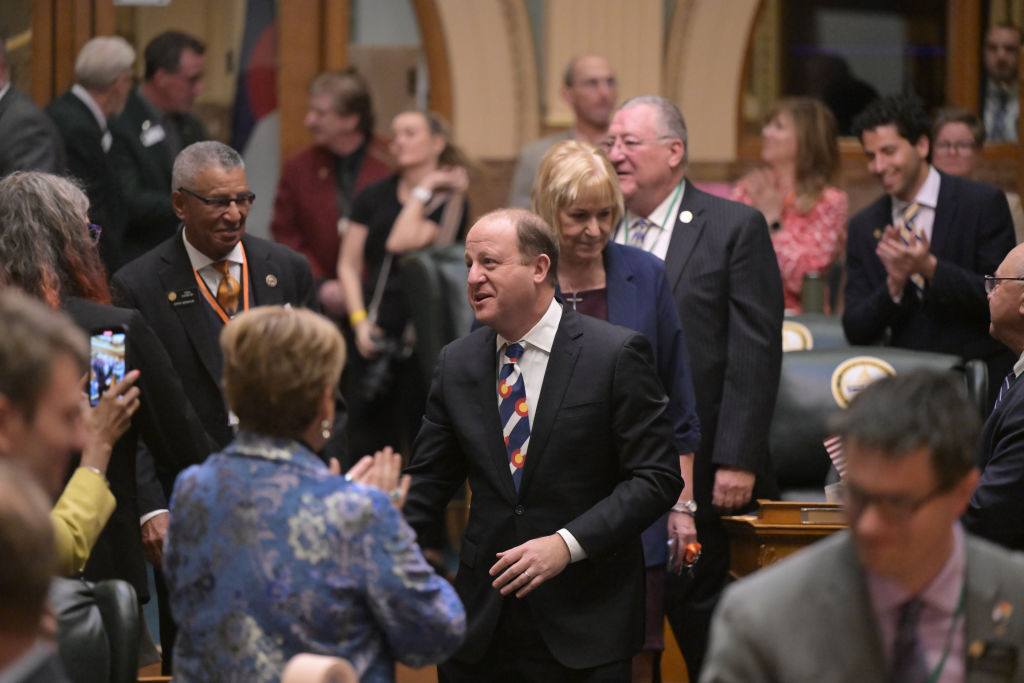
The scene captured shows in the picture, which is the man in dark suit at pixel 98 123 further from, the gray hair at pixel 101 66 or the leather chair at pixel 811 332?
the leather chair at pixel 811 332

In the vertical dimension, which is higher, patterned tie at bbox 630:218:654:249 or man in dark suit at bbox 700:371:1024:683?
patterned tie at bbox 630:218:654:249

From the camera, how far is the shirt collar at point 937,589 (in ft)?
6.86

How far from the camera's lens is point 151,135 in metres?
6.11

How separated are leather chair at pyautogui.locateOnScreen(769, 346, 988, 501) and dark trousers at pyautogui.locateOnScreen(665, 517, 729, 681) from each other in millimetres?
334

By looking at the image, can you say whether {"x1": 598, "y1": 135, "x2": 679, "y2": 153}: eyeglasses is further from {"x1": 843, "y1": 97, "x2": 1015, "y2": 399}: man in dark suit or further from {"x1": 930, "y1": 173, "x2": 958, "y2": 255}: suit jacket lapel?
{"x1": 930, "y1": 173, "x2": 958, "y2": 255}: suit jacket lapel

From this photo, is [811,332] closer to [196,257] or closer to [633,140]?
[633,140]

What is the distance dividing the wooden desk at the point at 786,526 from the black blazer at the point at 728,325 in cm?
28

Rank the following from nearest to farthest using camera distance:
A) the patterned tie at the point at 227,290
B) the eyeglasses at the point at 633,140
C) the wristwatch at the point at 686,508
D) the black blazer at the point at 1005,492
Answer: the black blazer at the point at 1005,492, the wristwatch at the point at 686,508, the patterned tie at the point at 227,290, the eyeglasses at the point at 633,140

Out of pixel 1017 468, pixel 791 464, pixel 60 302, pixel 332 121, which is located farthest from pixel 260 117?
pixel 1017 468

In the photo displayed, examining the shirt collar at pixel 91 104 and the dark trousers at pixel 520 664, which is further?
the shirt collar at pixel 91 104

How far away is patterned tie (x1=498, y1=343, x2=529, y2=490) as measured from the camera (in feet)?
10.7

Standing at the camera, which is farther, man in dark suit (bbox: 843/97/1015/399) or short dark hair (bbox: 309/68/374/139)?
short dark hair (bbox: 309/68/374/139)

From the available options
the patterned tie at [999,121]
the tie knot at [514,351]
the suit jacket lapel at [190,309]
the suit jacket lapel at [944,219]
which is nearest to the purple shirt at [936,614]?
the tie knot at [514,351]

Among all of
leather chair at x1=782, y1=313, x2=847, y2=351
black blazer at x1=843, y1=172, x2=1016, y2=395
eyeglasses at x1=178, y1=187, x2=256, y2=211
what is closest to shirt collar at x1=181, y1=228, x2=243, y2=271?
eyeglasses at x1=178, y1=187, x2=256, y2=211
